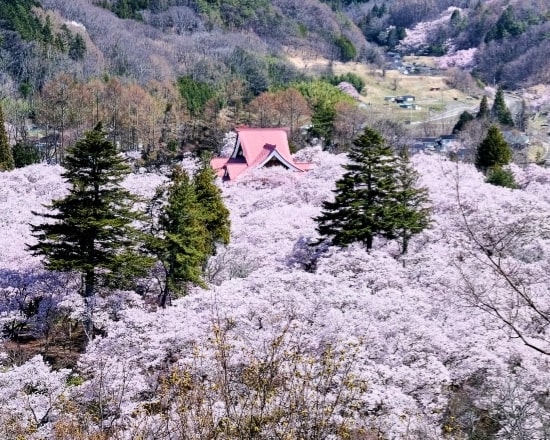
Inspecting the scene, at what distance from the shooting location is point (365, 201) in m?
18.7

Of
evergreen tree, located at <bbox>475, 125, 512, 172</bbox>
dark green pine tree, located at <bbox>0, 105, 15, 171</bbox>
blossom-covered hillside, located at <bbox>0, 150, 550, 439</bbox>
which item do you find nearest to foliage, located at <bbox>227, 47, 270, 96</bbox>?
dark green pine tree, located at <bbox>0, 105, 15, 171</bbox>

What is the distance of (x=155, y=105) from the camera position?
1866 inches

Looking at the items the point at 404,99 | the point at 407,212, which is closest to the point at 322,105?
the point at 404,99

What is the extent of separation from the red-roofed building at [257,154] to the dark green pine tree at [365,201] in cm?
1481

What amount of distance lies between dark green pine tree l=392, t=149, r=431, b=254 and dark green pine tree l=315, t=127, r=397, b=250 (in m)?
0.19

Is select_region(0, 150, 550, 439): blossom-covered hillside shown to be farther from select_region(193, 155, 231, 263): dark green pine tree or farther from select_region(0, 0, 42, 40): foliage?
select_region(0, 0, 42, 40): foliage

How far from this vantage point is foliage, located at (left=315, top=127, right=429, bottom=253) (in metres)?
18.3

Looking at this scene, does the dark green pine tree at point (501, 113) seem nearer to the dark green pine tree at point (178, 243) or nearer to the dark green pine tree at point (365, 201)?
the dark green pine tree at point (365, 201)

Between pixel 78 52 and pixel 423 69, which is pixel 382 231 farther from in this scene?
pixel 423 69

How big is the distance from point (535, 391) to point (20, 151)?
107 ft

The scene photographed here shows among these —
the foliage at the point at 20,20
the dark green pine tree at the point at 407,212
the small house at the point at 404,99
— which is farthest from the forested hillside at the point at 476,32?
the dark green pine tree at the point at 407,212

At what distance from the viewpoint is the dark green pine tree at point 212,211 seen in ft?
69.4

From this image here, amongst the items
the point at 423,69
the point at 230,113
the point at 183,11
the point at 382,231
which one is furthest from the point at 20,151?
the point at 423,69

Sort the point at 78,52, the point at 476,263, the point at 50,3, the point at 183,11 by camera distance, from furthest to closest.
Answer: the point at 183,11 → the point at 50,3 → the point at 78,52 → the point at 476,263
